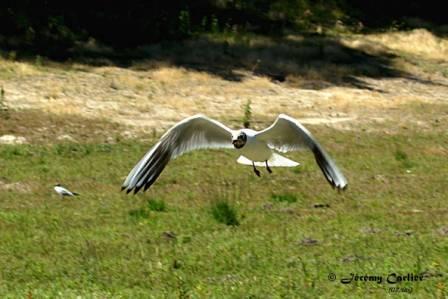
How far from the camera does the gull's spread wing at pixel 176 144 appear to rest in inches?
359

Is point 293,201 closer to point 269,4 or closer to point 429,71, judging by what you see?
point 429,71

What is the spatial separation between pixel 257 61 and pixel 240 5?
18.9 ft

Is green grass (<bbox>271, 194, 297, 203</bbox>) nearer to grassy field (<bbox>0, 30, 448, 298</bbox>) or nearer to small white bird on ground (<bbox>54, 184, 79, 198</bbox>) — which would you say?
grassy field (<bbox>0, 30, 448, 298</bbox>)

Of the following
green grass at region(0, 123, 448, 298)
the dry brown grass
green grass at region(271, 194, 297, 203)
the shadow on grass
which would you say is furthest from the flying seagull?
the dry brown grass

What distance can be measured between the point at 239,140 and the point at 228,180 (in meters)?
5.12

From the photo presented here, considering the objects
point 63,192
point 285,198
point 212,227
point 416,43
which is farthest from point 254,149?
point 416,43

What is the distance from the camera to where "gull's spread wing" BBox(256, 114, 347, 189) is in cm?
877

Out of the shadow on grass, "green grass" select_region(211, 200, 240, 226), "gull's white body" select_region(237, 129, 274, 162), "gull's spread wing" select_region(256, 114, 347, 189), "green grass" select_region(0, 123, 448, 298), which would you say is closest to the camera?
"green grass" select_region(0, 123, 448, 298)

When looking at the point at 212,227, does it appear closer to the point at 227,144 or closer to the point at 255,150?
the point at 227,144

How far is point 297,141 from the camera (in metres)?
9.57

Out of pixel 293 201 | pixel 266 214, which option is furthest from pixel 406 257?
pixel 293 201

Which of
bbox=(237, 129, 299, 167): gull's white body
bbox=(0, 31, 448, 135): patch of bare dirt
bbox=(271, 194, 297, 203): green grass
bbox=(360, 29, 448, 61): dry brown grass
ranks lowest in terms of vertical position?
bbox=(360, 29, 448, 61): dry brown grass

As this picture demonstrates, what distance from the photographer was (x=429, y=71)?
2814cm

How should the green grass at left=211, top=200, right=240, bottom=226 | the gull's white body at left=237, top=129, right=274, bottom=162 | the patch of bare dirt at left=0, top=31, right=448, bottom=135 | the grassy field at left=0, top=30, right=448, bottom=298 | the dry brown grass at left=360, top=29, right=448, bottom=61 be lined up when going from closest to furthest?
the grassy field at left=0, top=30, right=448, bottom=298 < the gull's white body at left=237, top=129, right=274, bottom=162 < the green grass at left=211, top=200, right=240, bottom=226 < the patch of bare dirt at left=0, top=31, right=448, bottom=135 < the dry brown grass at left=360, top=29, right=448, bottom=61
